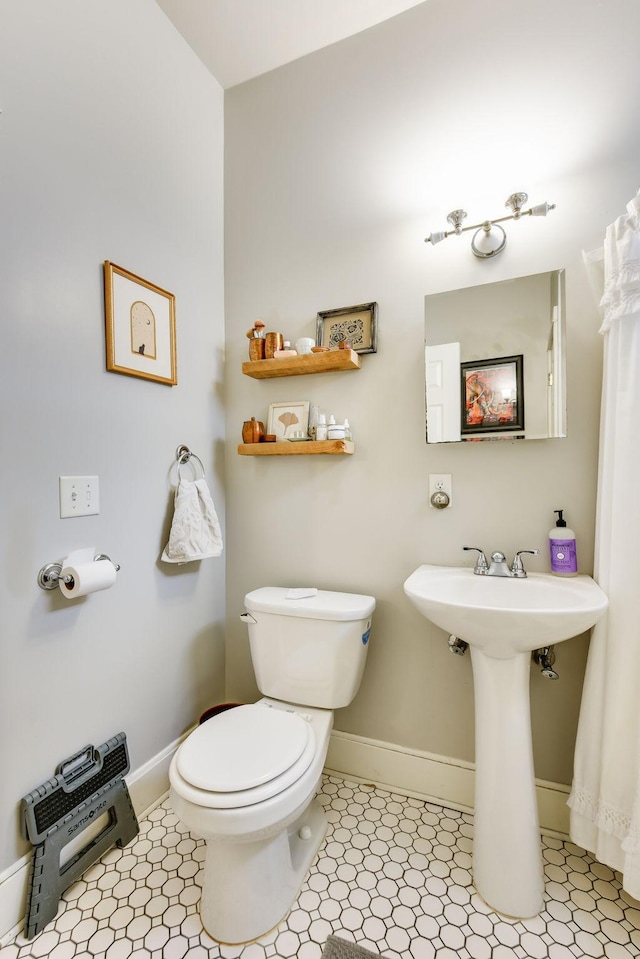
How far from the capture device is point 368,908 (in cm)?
114

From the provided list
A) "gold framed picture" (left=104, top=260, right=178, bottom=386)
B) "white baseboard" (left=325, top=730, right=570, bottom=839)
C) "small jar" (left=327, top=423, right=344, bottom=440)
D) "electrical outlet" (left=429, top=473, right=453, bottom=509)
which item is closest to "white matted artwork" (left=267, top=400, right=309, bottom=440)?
"small jar" (left=327, top=423, right=344, bottom=440)

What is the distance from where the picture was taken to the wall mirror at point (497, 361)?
4.34ft

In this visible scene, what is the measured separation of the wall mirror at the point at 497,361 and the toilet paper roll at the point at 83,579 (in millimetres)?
1088

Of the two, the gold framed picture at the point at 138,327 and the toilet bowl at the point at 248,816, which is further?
the gold framed picture at the point at 138,327

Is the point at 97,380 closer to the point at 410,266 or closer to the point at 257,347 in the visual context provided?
the point at 257,347

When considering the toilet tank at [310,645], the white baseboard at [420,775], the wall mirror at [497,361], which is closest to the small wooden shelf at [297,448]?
the wall mirror at [497,361]

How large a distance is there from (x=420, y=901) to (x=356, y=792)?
1.44 feet

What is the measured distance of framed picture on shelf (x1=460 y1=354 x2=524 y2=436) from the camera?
136 cm

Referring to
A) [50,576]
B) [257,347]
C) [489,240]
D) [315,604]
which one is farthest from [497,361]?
[50,576]

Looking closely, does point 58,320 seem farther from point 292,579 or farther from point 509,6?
point 509,6

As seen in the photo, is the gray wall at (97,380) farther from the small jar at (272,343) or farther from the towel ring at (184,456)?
the small jar at (272,343)

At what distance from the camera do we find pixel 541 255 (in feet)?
4.47

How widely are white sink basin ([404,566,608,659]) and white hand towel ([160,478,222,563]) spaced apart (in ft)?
2.51

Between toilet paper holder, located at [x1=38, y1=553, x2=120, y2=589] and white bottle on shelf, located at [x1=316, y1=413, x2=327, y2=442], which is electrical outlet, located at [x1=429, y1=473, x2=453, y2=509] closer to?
white bottle on shelf, located at [x1=316, y1=413, x2=327, y2=442]
